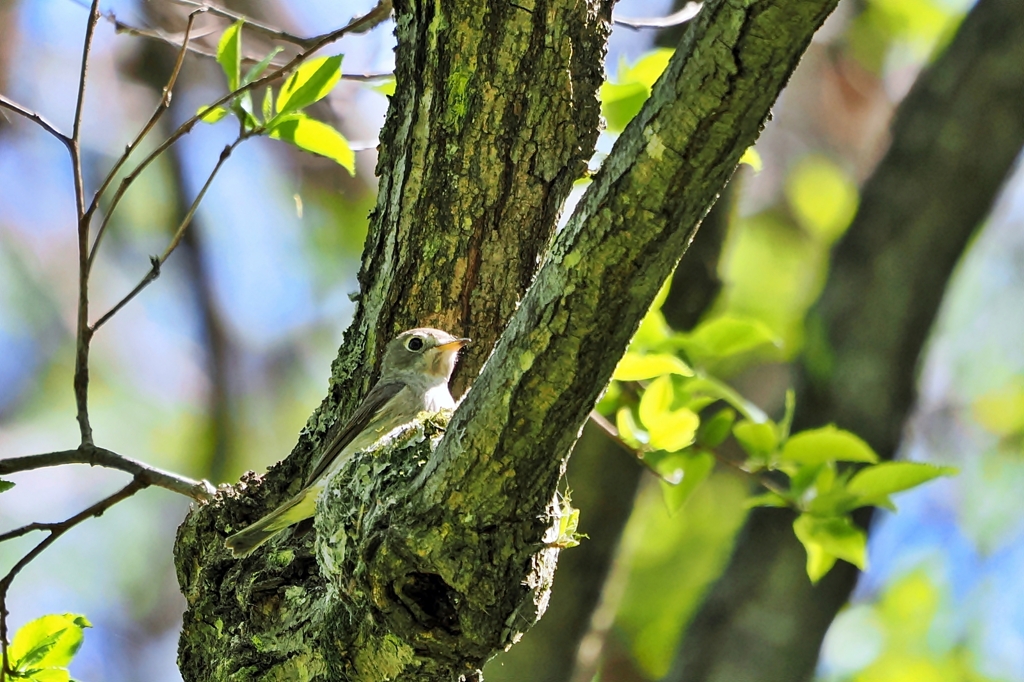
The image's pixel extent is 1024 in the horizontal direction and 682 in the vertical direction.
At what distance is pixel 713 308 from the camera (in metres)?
4.51

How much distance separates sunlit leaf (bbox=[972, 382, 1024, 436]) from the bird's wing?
7.53m

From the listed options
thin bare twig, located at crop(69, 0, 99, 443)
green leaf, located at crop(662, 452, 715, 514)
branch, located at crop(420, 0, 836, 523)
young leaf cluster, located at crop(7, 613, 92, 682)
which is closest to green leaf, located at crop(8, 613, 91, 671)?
young leaf cluster, located at crop(7, 613, 92, 682)

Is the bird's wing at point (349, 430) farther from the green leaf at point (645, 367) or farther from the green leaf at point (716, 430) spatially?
the green leaf at point (716, 430)

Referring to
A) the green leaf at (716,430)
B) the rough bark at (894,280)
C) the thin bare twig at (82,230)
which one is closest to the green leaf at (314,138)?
the thin bare twig at (82,230)

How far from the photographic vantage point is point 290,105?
268 cm

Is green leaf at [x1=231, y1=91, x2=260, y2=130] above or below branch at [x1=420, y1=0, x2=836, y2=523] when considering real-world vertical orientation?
above

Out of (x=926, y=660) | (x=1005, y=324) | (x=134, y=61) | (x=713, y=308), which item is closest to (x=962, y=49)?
(x=713, y=308)

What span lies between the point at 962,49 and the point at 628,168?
12.9 feet

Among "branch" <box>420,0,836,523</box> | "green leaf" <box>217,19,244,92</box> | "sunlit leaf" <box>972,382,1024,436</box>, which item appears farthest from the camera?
"sunlit leaf" <box>972,382,1024,436</box>

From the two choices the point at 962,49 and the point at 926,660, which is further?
the point at 926,660

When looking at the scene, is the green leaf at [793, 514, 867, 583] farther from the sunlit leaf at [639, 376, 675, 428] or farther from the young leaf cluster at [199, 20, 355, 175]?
the young leaf cluster at [199, 20, 355, 175]

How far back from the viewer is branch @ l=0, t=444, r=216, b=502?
2691mm

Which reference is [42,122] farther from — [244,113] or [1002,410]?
[1002,410]

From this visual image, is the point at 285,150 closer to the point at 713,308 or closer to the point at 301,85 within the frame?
the point at 713,308
